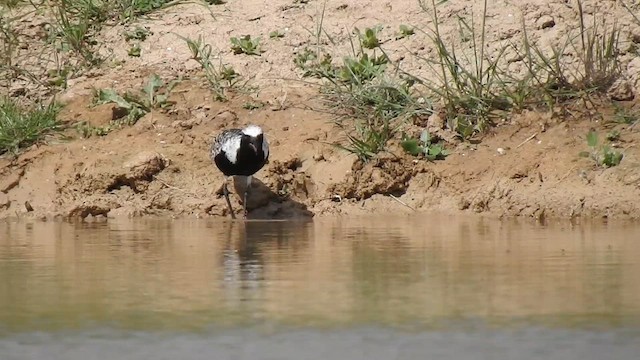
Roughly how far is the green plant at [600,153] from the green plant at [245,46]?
3236 millimetres

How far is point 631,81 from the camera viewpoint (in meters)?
10.9

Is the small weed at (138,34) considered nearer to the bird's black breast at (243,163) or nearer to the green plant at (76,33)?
the green plant at (76,33)

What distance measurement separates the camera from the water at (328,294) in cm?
547

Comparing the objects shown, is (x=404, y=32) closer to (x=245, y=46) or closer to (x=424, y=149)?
(x=245, y=46)

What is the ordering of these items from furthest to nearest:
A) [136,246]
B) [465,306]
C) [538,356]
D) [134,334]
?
[136,246], [465,306], [134,334], [538,356]

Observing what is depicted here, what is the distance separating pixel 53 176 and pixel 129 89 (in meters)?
1.24

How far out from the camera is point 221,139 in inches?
423

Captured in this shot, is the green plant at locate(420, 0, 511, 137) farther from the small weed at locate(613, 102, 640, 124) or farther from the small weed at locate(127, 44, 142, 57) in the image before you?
the small weed at locate(127, 44, 142, 57)

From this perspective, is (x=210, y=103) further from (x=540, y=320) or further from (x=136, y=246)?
(x=540, y=320)

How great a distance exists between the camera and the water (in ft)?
17.9

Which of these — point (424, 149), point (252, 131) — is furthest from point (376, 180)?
point (252, 131)

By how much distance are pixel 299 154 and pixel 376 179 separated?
0.74m

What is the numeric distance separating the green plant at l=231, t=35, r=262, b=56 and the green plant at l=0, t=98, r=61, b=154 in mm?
1648

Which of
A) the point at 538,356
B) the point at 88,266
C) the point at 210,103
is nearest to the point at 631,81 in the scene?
the point at 210,103
